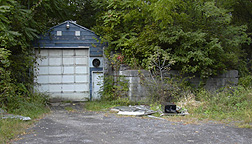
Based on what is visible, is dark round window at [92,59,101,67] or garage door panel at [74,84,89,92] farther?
garage door panel at [74,84,89,92]

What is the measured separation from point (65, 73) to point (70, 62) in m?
0.53

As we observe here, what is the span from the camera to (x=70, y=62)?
1182cm

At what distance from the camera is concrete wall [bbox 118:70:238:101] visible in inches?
394

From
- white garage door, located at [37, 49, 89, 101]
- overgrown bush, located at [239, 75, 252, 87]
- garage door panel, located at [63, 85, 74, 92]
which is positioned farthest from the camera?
garage door panel, located at [63, 85, 74, 92]

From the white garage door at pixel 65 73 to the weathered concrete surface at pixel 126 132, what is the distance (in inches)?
164

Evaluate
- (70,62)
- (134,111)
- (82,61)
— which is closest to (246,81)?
(134,111)

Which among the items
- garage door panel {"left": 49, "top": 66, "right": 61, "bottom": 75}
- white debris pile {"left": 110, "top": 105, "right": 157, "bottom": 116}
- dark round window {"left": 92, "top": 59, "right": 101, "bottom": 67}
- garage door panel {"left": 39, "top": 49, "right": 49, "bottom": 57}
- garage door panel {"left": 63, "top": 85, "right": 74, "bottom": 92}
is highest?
garage door panel {"left": 39, "top": 49, "right": 49, "bottom": 57}

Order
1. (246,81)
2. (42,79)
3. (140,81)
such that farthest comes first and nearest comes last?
(42,79)
(246,81)
(140,81)

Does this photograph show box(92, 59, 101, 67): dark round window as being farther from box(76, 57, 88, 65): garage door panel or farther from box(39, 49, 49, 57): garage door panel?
box(39, 49, 49, 57): garage door panel

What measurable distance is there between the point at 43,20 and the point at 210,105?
288 inches

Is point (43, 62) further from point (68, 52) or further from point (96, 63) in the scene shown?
point (96, 63)

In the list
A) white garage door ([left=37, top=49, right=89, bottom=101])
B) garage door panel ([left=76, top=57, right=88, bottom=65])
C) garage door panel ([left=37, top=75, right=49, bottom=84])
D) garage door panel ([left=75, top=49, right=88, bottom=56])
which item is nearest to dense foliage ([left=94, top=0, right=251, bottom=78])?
garage door panel ([left=75, top=49, right=88, bottom=56])

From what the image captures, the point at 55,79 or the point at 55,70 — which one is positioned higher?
the point at 55,70

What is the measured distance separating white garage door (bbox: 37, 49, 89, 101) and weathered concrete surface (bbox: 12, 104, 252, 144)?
13.7 feet
